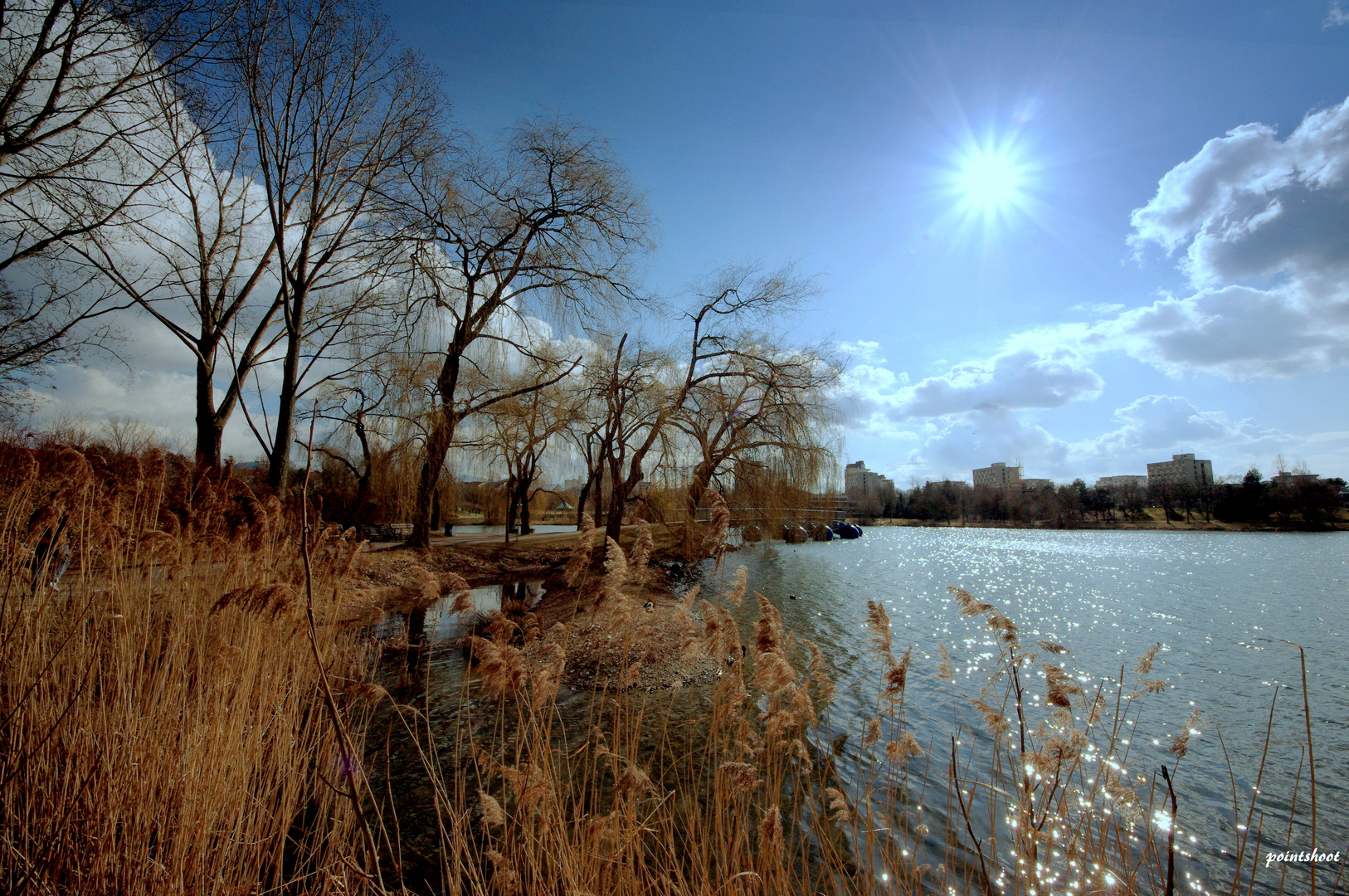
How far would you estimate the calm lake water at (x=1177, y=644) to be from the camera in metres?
4.72

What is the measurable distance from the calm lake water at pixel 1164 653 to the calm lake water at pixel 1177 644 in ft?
0.08

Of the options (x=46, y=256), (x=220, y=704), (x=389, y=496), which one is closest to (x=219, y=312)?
(x=46, y=256)

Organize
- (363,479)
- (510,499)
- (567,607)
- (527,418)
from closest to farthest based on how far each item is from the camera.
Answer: (567,607) → (527,418) → (510,499) → (363,479)

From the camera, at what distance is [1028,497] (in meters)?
69.2

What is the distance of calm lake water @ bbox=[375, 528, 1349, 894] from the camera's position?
4570mm

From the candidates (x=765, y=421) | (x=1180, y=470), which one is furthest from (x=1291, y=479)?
(x=765, y=421)

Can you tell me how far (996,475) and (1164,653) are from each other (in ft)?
393

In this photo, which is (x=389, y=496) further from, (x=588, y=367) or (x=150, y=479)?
(x=150, y=479)

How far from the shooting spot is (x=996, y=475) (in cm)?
11400

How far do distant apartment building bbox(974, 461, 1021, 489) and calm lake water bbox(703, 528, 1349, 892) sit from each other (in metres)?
86.3

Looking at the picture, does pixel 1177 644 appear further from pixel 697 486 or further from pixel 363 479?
pixel 363 479

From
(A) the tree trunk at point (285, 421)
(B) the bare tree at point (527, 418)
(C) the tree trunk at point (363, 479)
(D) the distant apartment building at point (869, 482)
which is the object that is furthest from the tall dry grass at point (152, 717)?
(D) the distant apartment building at point (869, 482)

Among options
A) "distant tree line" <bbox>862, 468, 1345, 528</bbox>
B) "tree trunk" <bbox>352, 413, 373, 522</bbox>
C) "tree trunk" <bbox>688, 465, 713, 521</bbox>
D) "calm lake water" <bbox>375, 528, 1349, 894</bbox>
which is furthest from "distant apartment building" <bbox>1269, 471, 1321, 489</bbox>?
"tree trunk" <bbox>352, 413, 373, 522</bbox>

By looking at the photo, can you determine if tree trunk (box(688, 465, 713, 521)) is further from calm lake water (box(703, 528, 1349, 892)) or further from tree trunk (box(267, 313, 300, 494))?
tree trunk (box(267, 313, 300, 494))
